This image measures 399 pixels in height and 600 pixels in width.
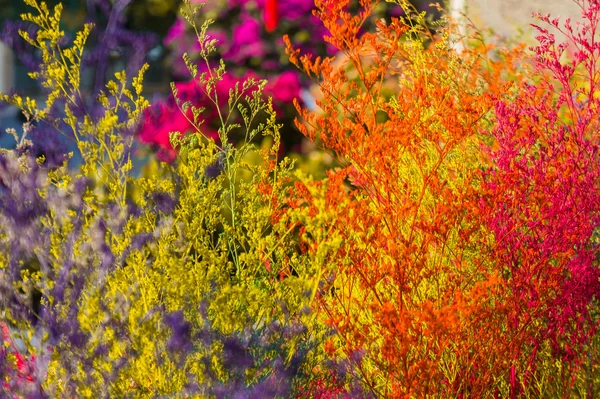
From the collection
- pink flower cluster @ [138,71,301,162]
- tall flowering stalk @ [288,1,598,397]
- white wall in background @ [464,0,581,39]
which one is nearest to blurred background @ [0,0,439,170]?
pink flower cluster @ [138,71,301,162]

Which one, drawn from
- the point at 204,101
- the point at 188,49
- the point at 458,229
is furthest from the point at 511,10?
the point at 458,229

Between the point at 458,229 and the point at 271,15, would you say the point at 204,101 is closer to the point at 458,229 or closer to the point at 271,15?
the point at 271,15

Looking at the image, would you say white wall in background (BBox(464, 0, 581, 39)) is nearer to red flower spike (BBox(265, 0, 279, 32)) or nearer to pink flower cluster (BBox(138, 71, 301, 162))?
pink flower cluster (BBox(138, 71, 301, 162))

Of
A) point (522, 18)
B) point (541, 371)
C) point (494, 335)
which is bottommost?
point (522, 18)

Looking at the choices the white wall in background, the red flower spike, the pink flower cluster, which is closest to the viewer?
the pink flower cluster

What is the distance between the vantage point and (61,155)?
2268mm

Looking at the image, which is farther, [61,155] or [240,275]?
[240,275]

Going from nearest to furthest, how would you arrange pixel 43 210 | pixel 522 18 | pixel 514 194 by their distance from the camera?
pixel 43 210
pixel 514 194
pixel 522 18

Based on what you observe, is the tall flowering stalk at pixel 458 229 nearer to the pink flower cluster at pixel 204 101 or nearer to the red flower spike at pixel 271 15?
the pink flower cluster at pixel 204 101

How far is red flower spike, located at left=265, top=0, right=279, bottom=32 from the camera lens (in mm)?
7989

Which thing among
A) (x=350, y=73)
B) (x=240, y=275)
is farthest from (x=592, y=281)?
(x=350, y=73)

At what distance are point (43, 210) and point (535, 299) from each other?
1370 millimetres

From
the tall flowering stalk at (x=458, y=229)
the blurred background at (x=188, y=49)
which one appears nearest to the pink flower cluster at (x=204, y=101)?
the blurred background at (x=188, y=49)

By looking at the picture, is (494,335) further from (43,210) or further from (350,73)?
(350,73)
